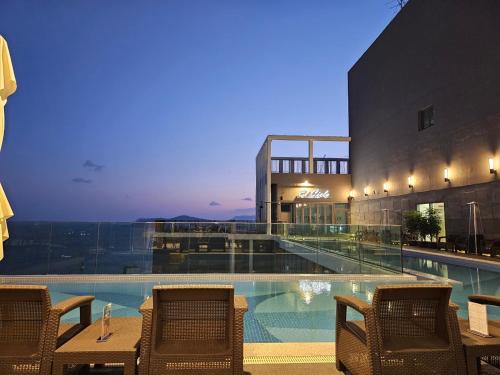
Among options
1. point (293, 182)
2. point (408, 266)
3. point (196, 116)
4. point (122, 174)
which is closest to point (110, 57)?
point (196, 116)

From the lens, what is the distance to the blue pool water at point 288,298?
4.04m

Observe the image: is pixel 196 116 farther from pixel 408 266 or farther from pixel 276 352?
pixel 276 352

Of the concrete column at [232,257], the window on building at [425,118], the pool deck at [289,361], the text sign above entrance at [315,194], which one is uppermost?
the window on building at [425,118]

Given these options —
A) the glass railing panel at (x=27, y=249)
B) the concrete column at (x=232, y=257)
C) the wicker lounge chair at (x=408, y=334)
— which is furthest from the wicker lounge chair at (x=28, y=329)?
the glass railing panel at (x=27, y=249)

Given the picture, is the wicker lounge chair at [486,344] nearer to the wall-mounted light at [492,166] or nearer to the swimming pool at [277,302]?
the swimming pool at [277,302]

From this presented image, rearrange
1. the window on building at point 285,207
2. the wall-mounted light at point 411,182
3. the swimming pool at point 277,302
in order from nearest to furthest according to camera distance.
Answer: the swimming pool at point 277,302 → the wall-mounted light at point 411,182 → the window on building at point 285,207

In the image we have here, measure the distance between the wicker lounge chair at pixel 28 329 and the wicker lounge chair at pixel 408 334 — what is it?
66.2 inches

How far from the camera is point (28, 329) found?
6.52 ft

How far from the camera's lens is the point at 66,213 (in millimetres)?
37188

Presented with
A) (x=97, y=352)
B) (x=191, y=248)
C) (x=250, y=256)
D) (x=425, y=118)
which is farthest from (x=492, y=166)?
(x=97, y=352)

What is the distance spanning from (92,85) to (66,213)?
45.7 ft

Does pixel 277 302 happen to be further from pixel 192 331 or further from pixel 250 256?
pixel 192 331

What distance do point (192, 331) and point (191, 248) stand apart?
5985 mm

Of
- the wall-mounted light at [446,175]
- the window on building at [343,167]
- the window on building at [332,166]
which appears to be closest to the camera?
the wall-mounted light at [446,175]
